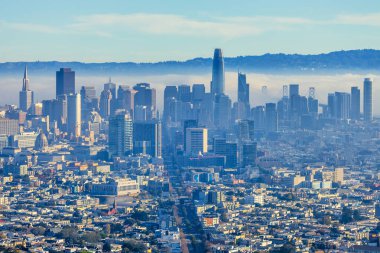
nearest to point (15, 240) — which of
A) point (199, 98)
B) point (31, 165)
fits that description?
point (31, 165)

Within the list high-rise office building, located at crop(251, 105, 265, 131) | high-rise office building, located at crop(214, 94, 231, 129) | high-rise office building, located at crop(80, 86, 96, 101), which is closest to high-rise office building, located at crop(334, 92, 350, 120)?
high-rise office building, located at crop(251, 105, 265, 131)

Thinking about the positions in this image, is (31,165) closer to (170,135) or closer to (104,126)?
(170,135)

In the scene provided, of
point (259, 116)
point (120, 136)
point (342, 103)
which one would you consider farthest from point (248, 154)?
point (342, 103)

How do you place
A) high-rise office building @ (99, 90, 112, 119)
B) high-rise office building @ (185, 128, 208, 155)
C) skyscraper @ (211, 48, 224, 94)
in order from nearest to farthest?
high-rise office building @ (185, 128, 208, 155) → high-rise office building @ (99, 90, 112, 119) → skyscraper @ (211, 48, 224, 94)

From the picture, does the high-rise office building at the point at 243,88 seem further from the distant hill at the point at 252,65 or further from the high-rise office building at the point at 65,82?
the high-rise office building at the point at 65,82

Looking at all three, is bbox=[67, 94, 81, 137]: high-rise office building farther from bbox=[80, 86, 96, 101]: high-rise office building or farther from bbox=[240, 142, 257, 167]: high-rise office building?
bbox=[240, 142, 257, 167]: high-rise office building
